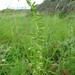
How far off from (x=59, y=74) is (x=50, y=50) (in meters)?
0.72

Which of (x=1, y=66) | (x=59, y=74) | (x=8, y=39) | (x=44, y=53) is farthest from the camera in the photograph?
(x=8, y=39)

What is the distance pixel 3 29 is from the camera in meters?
3.23

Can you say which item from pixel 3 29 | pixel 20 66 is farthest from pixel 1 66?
pixel 3 29

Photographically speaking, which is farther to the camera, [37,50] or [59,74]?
[59,74]

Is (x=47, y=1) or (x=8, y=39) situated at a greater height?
(x=47, y=1)

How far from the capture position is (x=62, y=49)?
2.25 meters

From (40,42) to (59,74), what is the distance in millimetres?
320

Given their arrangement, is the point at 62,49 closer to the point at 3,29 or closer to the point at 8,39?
the point at 8,39

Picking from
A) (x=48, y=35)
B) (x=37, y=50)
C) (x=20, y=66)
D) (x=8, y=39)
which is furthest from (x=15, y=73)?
(x=8, y=39)

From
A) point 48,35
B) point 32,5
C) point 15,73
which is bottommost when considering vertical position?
point 15,73

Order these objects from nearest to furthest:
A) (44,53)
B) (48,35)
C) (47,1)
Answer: (44,53) < (48,35) < (47,1)

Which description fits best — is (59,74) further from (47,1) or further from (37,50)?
(47,1)

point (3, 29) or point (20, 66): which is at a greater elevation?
point (3, 29)

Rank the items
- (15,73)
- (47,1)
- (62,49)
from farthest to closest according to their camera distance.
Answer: (47,1)
(62,49)
(15,73)
